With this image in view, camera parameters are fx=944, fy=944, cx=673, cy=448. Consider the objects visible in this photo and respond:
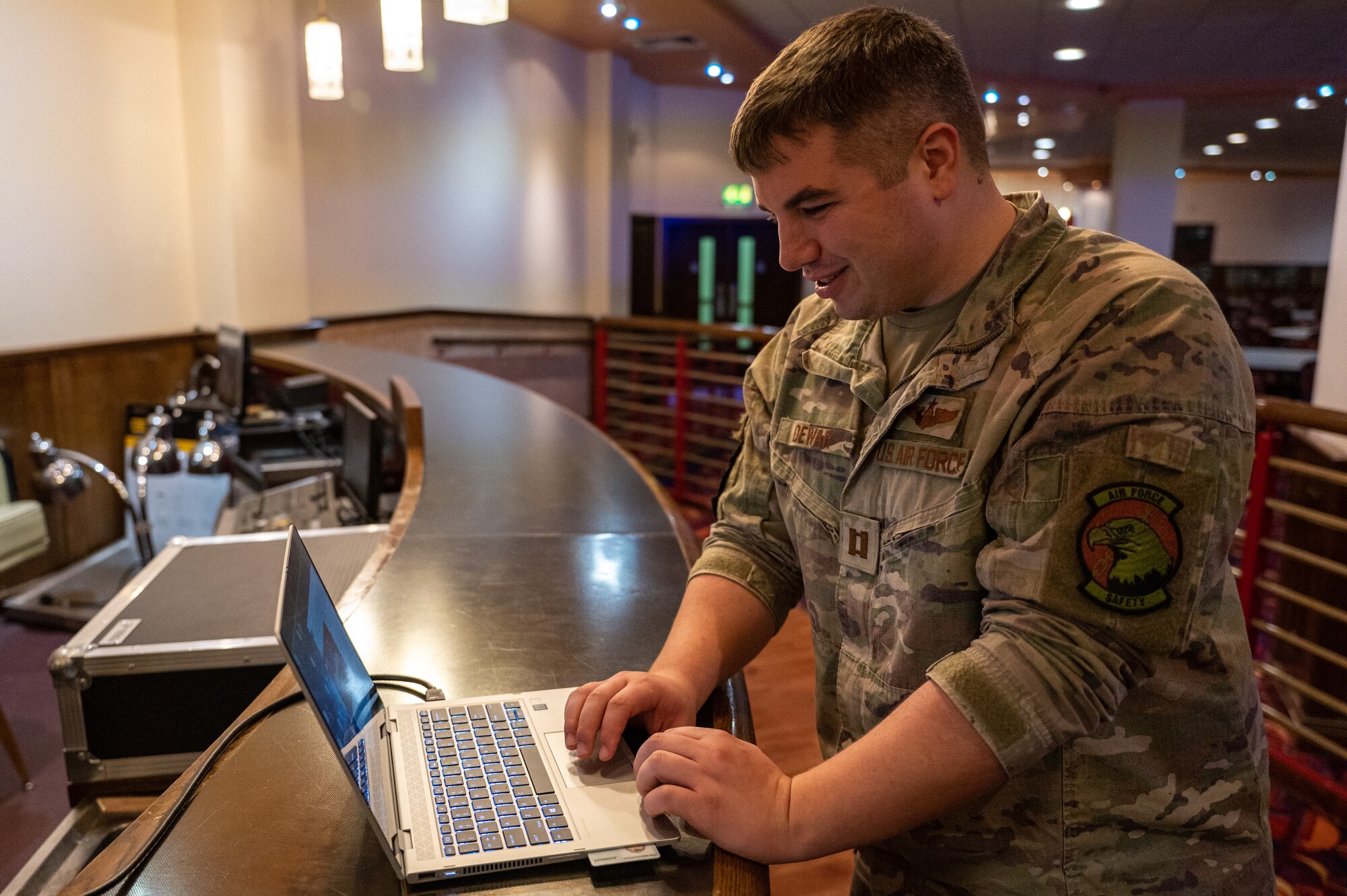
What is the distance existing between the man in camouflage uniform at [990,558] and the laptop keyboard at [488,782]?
67mm

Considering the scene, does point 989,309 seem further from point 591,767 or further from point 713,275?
point 713,275

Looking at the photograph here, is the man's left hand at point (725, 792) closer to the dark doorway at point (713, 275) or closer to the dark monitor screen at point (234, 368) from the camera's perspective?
the dark monitor screen at point (234, 368)

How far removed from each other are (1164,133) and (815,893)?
918cm

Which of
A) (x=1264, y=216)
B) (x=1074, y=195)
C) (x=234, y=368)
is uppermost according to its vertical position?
(x=1074, y=195)

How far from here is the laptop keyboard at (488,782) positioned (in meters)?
0.80

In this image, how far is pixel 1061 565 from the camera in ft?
2.44

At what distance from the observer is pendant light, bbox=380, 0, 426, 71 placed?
4.05 metres

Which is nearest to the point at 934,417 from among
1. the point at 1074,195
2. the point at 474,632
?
the point at 474,632

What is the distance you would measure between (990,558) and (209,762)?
2.54 ft

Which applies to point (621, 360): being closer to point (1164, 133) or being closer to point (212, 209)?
point (212, 209)

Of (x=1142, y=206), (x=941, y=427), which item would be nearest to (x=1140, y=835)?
(x=941, y=427)

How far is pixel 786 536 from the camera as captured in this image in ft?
3.76

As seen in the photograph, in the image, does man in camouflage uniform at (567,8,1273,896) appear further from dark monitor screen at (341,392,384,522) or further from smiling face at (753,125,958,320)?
dark monitor screen at (341,392,384,522)

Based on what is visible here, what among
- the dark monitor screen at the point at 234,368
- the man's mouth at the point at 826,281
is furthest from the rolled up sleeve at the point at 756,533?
the dark monitor screen at the point at 234,368
